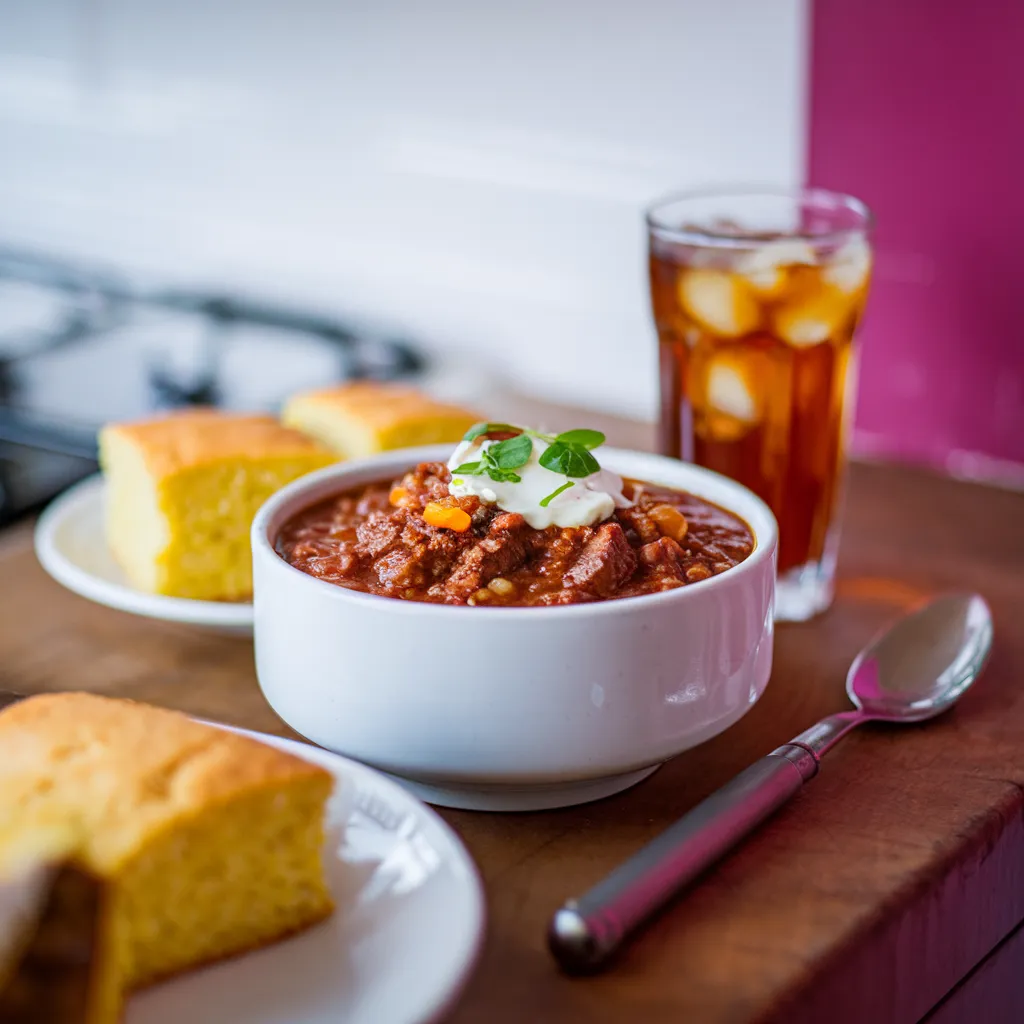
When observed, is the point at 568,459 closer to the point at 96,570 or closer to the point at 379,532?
the point at 379,532

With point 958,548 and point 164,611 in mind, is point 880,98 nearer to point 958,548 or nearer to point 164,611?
point 958,548

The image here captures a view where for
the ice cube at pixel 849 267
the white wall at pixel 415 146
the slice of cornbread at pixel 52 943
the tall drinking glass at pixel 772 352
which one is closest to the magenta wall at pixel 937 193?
the white wall at pixel 415 146

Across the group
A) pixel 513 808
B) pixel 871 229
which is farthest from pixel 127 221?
pixel 513 808

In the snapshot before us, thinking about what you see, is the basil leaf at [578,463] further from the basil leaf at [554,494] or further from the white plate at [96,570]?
the white plate at [96,570]

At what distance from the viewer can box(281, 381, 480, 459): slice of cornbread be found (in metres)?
1.80

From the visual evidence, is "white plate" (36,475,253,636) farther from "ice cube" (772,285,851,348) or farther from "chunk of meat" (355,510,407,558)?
"ice cube" (772,285,851,348)

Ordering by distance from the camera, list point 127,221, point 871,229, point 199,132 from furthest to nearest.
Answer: point 127,221, point 199,132, point 871,229

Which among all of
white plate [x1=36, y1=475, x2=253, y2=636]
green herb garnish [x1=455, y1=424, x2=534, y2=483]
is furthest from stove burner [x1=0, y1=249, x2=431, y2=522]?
green herb garnish [x1=455, y1=424, x2=534, y2=483]

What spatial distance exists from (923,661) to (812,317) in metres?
0.43

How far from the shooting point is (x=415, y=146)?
109 inches

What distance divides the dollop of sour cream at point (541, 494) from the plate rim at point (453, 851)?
276 mm

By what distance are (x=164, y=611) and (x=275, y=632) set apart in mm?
300

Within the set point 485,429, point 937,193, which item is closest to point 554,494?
point 485,429

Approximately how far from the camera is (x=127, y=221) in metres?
3.35
